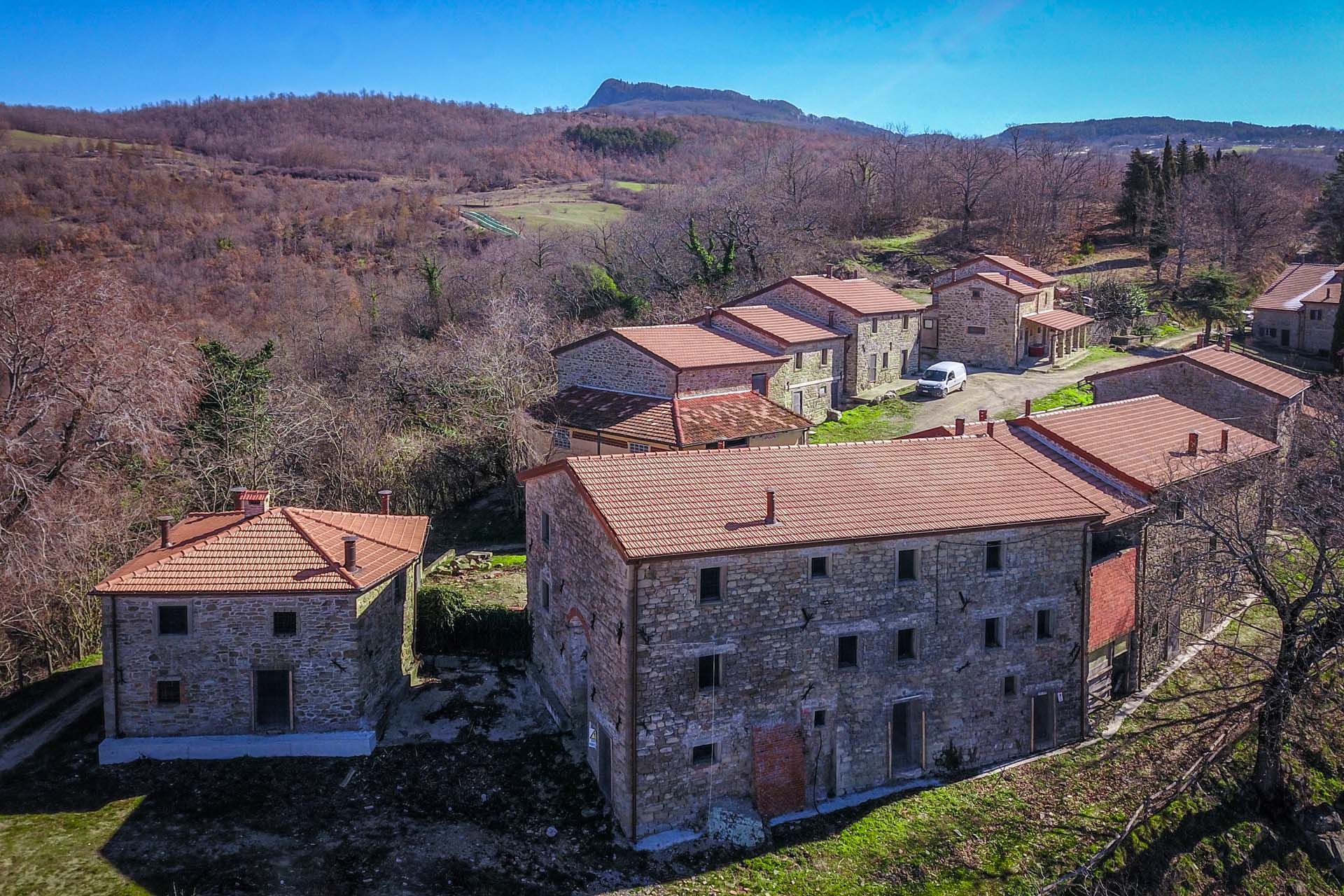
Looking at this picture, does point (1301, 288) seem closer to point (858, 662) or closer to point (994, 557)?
point (994, 557)

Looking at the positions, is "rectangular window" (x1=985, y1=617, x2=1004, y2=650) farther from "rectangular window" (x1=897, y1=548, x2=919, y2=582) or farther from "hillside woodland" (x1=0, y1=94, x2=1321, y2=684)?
"hillside woodland" (x1=0, y1=94, x2=1321, y2=684)

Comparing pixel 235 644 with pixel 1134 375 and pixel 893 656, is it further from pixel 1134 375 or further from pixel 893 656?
pixel 1134 375

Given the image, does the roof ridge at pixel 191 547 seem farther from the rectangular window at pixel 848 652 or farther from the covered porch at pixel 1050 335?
the covered porch at pixel 1050 335

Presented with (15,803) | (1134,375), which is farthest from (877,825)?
(1134,375)

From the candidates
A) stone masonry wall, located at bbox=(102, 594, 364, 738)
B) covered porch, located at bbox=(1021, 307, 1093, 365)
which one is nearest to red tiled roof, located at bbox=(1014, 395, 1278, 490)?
stone masonry wall, located at bbox=(102, 594, 364, 738)

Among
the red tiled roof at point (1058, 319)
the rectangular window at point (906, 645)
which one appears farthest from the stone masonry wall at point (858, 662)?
the red tiled roof at point (1058, 319)

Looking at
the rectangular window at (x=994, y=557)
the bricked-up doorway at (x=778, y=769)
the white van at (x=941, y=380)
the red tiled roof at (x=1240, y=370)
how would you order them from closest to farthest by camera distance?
1. the bricked-up doorway at (x=778, y=769)
2. the rectangular window at (x=994, y=557)
3. the red tiled roof at (x=1240, y=370)
4. the white van at (x=941, y=380)

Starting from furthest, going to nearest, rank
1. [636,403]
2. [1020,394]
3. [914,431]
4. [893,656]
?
[1020,394] < [914,431] < [636,403] < [893,656]
